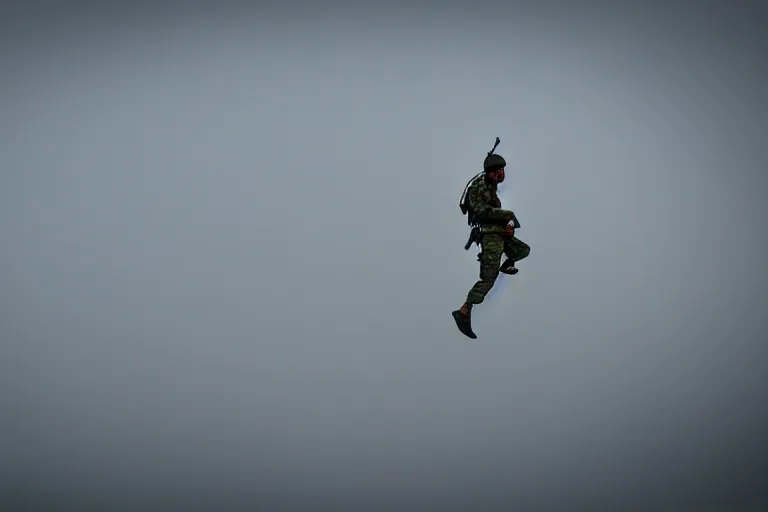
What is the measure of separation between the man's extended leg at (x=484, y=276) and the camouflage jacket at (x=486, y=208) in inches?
2.8

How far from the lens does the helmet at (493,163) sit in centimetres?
376

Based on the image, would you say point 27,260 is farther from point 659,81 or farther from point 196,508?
point 659,81

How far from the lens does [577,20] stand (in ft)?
13.1

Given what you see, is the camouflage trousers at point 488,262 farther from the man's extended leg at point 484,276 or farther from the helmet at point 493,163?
the helmet at point 493,163

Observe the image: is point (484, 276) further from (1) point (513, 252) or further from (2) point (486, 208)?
(2) point (486, 208)

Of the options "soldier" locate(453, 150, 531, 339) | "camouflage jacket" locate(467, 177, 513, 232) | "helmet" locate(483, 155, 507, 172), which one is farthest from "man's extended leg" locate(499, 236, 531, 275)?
"helmet" locate(483, 155, 507, 172)

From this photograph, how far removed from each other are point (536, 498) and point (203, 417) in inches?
81.7

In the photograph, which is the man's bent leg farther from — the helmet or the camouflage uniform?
the helmet

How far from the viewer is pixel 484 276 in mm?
3811

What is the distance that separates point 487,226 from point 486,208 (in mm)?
111

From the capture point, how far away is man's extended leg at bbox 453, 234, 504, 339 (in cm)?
379

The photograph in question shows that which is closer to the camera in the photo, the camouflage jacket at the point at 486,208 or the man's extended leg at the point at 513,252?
the camouflage jacket at the point at 486,208

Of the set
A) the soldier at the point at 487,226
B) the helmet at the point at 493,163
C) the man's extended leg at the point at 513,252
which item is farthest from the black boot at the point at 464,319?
the helmet at the point at 493,163

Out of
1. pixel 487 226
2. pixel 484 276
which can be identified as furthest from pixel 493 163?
pixel 484 276
